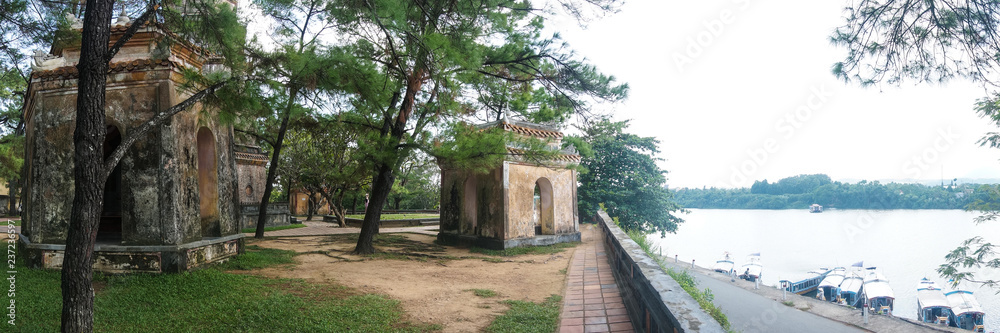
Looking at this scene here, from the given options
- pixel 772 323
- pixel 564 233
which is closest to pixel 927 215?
pixel 772 323

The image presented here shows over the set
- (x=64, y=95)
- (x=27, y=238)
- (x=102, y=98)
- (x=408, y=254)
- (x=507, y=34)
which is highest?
(x=507, y=34)

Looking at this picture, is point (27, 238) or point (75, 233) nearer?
point (75, 233)

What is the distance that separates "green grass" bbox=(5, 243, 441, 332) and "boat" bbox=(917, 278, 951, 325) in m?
23.3

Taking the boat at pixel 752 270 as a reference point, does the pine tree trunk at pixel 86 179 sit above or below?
above

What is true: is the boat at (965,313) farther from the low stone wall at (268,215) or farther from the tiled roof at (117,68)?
the low stone wall at (268,215)

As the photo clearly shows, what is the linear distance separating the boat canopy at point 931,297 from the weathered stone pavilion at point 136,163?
25.8 m

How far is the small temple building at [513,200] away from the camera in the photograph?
12109mm

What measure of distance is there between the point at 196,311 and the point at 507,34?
793 centimetres

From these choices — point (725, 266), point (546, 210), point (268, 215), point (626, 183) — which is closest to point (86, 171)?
point (546, 210)

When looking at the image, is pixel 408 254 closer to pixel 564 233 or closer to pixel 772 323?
pixel 564 233

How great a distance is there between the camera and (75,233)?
3133 mm

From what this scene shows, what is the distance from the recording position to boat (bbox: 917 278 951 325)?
19.0 m

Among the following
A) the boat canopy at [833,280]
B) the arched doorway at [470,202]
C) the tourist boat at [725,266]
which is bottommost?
the tourist boat at [725,266]

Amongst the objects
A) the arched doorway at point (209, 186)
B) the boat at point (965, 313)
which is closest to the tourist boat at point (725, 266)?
the boat at point (965, 313)
